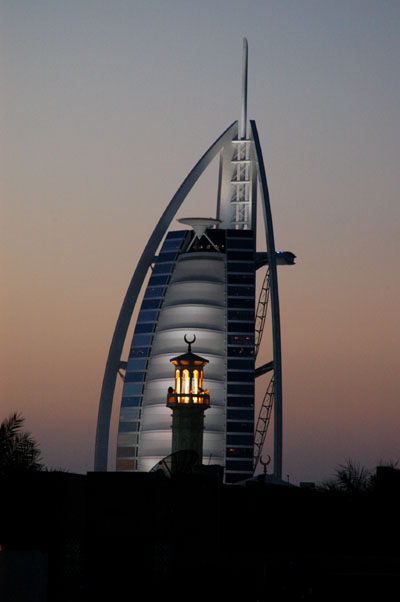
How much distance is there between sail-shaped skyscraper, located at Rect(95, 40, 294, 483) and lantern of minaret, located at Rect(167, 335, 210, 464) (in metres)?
→ 79.5

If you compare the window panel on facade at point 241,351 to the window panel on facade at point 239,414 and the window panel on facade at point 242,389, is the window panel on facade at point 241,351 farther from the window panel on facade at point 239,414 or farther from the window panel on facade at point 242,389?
the window panel on facade at point 239,414

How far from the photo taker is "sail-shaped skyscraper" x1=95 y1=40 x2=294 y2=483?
18475cm

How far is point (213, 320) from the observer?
194m

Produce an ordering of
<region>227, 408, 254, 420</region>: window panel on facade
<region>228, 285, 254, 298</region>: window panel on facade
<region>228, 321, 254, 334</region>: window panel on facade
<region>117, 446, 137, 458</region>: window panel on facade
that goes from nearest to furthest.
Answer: <region>227, 408, 254, 420</region>: window panel on facade
<region>117, 446, 137, 458</region>: window panel on facade
<region>228, 321, 254, 334</region>: window panel on facade
<region>228, 285, 254, 298</region>: window panel on facade

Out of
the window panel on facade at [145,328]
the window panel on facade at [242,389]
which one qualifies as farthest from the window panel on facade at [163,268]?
the window panel on facade at [242,389]

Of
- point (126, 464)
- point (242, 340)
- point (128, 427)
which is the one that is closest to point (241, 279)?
point (242, 340)

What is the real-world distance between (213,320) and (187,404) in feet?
316

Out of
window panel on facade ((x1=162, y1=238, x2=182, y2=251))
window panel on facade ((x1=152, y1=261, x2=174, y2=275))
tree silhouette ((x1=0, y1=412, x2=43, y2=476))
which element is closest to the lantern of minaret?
tree silhouette ((x1=0, y1=412, x2=43, y2=476))

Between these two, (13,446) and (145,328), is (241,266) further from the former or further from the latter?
(13,446)

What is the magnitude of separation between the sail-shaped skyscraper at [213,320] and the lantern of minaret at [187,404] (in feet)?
261

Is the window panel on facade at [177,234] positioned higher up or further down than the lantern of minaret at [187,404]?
higher up

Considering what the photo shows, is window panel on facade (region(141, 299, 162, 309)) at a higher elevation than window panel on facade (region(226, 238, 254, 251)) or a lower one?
lower

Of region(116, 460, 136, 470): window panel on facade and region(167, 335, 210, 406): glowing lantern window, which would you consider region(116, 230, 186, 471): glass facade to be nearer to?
region(116, 460, 136, 470): window panel on facade

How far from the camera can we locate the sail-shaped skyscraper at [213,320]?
184750 millimetres
